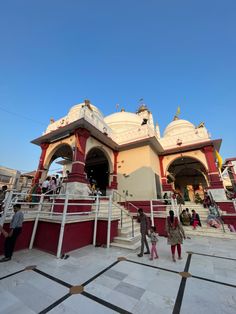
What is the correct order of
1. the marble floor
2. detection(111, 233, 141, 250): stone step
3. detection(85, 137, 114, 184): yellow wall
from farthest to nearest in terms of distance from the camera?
detection(85, 137, 114, 184): yellow wall, detection(111, 233, 141, 250): stone step, the marble floor

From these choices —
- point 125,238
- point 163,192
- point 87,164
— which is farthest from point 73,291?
point 87,164

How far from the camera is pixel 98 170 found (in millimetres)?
15109

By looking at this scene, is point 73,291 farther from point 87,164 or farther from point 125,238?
point 87,164

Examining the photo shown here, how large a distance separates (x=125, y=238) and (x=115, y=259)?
1.48 metres

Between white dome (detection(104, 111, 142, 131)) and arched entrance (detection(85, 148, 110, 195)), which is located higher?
white dome (detection(104, 111, 142, 131))

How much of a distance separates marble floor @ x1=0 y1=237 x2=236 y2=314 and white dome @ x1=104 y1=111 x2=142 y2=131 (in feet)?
39.6

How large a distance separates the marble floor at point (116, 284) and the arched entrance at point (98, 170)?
996 centimetres

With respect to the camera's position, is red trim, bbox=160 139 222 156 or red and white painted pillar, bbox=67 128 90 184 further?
red trim, bbox=160 139 222 156

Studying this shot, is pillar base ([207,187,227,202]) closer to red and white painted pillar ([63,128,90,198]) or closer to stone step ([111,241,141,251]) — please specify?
stone step ([111,241,141,251])

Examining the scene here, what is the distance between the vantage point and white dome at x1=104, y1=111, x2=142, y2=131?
14944 mm

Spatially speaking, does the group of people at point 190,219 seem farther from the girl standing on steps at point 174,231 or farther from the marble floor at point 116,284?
the girl standing on steps at point 174,231

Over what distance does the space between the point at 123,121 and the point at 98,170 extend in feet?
18.9

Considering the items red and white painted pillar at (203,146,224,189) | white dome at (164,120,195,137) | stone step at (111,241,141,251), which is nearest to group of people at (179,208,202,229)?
red and white painted pillar at (203,146,224,189)

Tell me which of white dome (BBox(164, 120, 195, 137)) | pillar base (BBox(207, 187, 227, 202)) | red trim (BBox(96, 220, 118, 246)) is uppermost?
white dome (BBox(164, 120, 195, 137))
